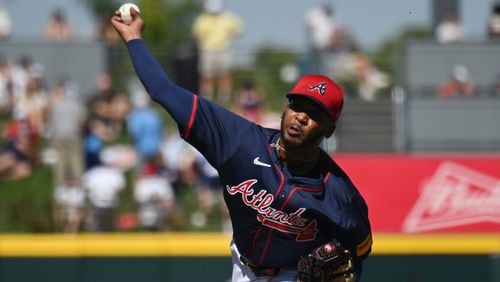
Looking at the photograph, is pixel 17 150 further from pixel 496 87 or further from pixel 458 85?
pixel 496 87

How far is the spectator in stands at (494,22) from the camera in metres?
14.2

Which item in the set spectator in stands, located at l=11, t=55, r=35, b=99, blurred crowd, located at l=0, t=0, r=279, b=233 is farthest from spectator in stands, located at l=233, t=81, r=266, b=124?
spectator in stands, located at l=11, t=55, r=35, b=99

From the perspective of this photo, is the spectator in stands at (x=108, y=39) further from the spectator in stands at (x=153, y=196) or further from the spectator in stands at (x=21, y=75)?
the spectator in stands at (x=153, y=196)

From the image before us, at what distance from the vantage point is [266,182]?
5980mm

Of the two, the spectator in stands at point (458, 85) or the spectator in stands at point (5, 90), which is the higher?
the spectator in stands at point (5, 90)

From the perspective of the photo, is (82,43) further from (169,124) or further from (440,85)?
(440,85)

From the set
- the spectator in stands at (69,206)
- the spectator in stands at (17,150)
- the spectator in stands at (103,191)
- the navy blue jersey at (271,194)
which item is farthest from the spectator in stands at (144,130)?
the navy blue jersey at (271,194)

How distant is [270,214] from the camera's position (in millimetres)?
6008

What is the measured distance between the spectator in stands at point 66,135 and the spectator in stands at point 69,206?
0.12 m

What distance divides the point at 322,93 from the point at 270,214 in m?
0.69

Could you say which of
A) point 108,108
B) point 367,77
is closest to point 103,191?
point 108,108

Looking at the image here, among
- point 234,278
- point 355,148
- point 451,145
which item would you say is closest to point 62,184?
point 355,148

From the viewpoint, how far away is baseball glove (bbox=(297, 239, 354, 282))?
5.81 metres

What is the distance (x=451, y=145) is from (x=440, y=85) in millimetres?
707
